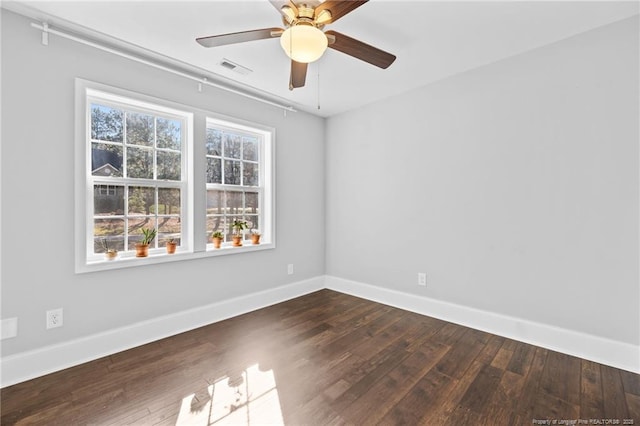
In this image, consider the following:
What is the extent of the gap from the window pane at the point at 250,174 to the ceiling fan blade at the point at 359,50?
1968 millimetres

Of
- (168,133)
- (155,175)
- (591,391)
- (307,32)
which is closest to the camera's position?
(307,32)

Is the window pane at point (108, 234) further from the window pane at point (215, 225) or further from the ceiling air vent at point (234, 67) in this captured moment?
the ceiling air vent at point (234, 67)

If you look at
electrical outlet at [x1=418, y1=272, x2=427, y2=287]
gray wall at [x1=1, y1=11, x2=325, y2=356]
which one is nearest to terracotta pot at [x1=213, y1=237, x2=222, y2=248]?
gray wall at [x1=1, y1=11, x2=325, y2=356]

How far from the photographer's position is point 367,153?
370 cm

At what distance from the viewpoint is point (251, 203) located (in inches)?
140

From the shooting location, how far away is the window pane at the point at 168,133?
8.99 ft

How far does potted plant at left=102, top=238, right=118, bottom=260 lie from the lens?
2.38 meters

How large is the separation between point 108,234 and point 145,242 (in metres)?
0.29

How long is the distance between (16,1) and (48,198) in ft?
4.21

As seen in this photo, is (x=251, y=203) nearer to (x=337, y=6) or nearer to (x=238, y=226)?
(x=238, y=226)

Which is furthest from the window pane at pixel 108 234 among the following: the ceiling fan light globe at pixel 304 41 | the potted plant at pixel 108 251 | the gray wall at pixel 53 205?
the ceiling fan light globe at pixel 304 41

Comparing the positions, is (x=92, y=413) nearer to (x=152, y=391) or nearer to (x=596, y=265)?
(x=152, y=391)

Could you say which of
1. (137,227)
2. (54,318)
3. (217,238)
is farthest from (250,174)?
(54,318)

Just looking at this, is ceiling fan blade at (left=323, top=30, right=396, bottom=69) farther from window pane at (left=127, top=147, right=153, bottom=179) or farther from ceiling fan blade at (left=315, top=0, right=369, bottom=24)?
window pane at (left=127, top=147, right=153, bottom=179)
